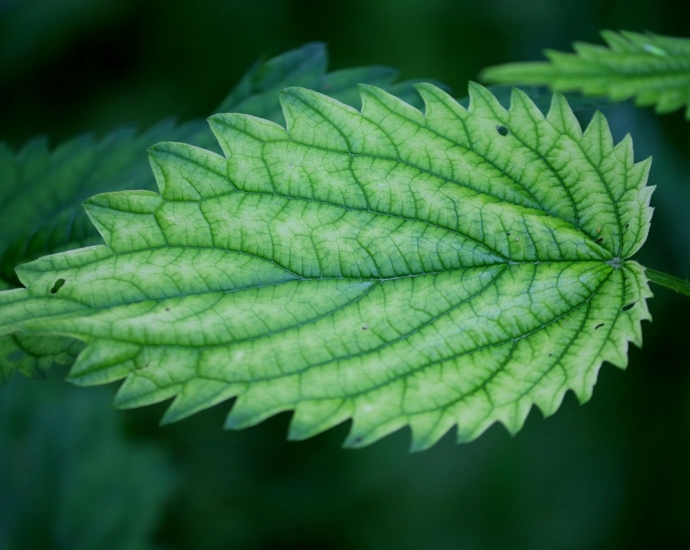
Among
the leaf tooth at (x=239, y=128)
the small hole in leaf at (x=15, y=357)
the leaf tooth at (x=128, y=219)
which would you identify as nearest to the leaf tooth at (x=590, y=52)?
the leaf tooth at (x=239, y=128)

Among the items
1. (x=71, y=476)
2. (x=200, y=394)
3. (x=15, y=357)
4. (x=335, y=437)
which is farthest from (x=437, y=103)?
(x=71, y=476)

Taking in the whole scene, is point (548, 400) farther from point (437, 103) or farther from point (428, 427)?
point (437, 103)

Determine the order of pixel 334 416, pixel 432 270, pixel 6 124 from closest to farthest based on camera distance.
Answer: pixel 334 416, pixel 432 270, pixel 6 124

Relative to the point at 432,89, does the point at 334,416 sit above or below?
below

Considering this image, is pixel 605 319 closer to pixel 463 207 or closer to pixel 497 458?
pixel 463 207

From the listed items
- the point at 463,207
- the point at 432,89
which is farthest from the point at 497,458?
the point at 432,89

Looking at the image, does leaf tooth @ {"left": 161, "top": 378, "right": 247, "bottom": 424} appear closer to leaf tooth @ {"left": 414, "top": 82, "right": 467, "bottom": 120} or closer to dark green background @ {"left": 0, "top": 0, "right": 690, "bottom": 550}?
leaf tooth @ {"left": 414, "top": 82, "right": 467, "bottom": 120}
